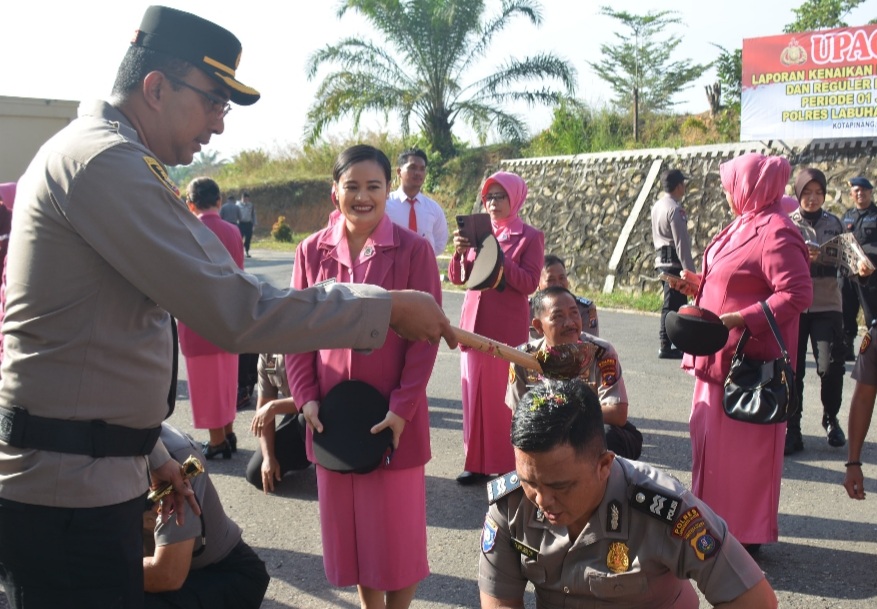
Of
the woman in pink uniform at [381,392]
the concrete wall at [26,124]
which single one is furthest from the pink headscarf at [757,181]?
the concrete wall at [26,124]

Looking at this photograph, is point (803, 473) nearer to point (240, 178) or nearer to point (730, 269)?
point (730, 269)

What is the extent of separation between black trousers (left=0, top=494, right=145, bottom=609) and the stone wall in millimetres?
13069

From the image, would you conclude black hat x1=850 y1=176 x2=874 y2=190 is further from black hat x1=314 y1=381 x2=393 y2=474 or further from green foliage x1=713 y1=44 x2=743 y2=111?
green foliage x1=713 y1=44 x2=743 y2=111

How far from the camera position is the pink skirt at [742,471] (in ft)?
14.4

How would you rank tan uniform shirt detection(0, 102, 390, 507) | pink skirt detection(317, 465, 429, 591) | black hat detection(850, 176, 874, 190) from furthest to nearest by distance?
black hat detection(850, 176, 874, 190)
pink skirt detection(317, 465, 429, 591)
tan uniform shirt detection(0, 102, 390, 507)

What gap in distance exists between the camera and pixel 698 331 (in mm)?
4168

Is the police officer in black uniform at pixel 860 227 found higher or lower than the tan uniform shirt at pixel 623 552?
higher

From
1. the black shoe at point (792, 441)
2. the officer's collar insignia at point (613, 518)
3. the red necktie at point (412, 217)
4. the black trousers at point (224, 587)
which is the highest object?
the red necktie at point (412, 217)

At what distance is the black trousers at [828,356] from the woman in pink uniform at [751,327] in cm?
221

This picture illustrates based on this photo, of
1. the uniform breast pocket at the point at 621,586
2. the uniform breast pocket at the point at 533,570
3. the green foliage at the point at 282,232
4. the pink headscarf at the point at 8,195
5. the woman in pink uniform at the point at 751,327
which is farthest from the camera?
the green foliage at the point at 282,232

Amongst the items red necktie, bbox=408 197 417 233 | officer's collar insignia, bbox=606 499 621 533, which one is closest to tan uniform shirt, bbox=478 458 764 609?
officer's collar insignia, bbox=606 499 621 533

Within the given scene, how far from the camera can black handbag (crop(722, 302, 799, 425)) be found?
4211 mm

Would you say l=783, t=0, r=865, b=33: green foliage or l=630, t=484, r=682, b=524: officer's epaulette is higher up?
l=783, t=0, r=865, b=33: green foliage

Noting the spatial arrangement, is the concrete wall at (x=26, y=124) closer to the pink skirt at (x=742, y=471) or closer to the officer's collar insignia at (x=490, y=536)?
the pink skirt at (x=742, y=471)
